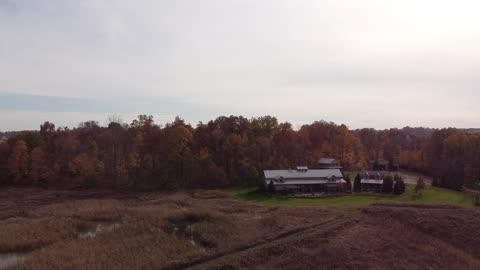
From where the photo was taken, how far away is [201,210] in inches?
1431

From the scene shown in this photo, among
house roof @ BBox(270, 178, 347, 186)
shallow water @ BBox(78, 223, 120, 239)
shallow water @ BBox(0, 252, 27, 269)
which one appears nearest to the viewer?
shallow water @ BBox(0, 252, 27, 269)

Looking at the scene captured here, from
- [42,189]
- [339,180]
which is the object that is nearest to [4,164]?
[42,189]

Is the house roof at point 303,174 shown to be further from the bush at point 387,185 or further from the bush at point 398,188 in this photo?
the bush at point 398,188

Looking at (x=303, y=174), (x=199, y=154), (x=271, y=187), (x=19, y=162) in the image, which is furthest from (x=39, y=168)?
(x=303, y=174)

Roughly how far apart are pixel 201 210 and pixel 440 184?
3626 centimetres

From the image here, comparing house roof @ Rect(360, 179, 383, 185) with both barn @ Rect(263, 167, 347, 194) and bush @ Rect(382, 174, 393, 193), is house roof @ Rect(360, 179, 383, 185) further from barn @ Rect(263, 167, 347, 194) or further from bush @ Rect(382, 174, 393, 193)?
barn @ Rect(263, 167, 347, 194)

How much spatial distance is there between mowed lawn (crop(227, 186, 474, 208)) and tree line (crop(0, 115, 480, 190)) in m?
8.09

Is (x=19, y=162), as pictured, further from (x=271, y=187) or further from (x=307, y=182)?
(x=307, y=182)

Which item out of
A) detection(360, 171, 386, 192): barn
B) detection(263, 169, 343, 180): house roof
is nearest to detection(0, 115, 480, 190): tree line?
detection(263, 169, 343, 180): house roof

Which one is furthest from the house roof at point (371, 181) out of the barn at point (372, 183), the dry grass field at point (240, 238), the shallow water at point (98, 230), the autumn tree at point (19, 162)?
the autumn tree at point (19, 162)

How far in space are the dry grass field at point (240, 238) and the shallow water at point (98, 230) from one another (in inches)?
3.1

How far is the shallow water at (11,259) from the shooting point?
23102 mm

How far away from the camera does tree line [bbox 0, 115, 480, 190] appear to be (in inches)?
2438

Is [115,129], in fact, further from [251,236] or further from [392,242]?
[392,242]
